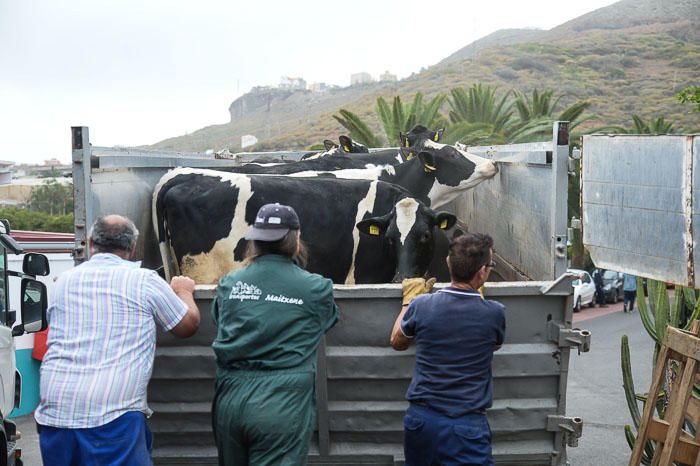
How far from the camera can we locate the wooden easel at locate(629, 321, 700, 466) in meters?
5.16

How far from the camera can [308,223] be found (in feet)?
25.3

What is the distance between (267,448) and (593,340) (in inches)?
724

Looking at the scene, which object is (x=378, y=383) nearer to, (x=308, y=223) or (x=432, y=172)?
(x=308, y=223)

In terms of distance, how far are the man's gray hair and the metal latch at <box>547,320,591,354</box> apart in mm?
2444

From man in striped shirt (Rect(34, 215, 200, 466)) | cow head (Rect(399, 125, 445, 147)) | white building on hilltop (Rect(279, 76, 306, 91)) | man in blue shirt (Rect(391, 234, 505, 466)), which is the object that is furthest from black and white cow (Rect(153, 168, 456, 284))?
white building on hilltop (Rect(279, 76, 306, 91))

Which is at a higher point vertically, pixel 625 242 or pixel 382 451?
pixel 625 242

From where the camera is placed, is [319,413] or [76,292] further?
[319,413]

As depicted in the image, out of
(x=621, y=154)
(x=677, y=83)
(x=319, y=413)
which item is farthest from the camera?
(x=677, y=83)

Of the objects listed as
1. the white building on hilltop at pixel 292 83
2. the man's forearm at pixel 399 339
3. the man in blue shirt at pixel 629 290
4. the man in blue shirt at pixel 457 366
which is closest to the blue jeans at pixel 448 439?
the man in blue shirt at pixel 457 366

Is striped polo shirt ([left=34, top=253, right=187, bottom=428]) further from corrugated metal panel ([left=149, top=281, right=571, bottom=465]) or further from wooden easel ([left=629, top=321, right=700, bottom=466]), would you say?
wooden easel ([left=629, top=321, right=700, bottom=466])

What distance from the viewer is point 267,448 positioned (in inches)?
163

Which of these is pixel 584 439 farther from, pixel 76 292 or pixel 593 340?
pixel 593 340

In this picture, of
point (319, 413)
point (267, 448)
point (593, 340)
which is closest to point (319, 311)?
point (267, 448)

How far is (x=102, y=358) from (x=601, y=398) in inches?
402
